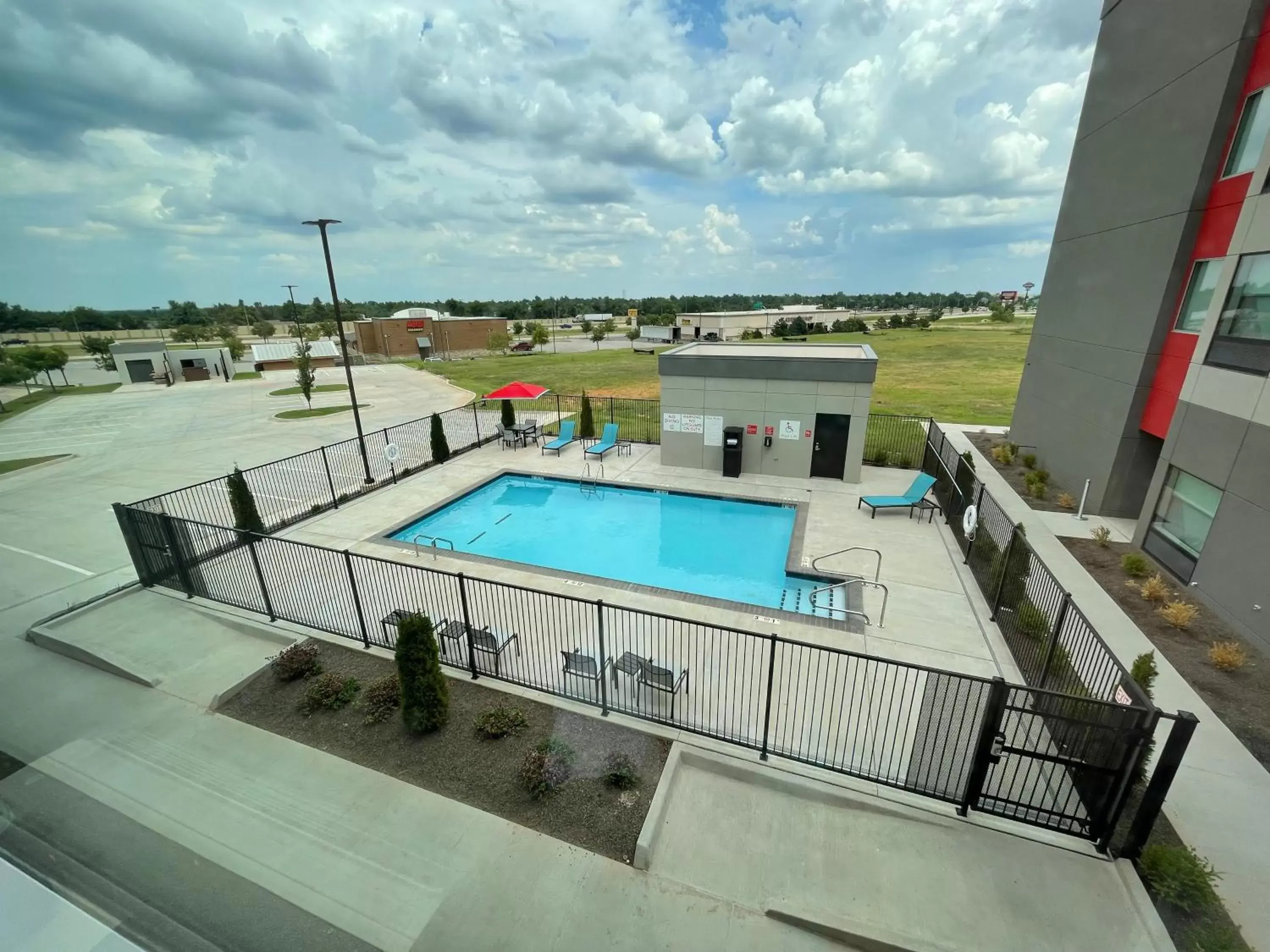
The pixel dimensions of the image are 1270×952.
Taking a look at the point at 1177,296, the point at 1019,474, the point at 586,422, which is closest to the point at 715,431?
the point at 586,422

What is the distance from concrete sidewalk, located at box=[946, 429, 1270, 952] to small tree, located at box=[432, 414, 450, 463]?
15930 millimetres

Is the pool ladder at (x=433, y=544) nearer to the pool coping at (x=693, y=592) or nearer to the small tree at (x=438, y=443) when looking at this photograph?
the pool coping at (x=693, y=592)

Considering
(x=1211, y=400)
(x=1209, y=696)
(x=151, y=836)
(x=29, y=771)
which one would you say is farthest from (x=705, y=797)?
(x=1211, y=400)

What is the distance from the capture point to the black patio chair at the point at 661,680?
5699 millimetres

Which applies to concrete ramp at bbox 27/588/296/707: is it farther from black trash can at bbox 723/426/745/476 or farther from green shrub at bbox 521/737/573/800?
black trash can at bbox 723/426/745/476

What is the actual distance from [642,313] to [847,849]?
396ft

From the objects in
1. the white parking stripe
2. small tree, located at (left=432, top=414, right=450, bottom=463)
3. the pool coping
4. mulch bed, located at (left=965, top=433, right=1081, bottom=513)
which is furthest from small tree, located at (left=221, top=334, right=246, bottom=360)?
mulch bed, located at (left=965, top=433, right=1081, bottom=513)

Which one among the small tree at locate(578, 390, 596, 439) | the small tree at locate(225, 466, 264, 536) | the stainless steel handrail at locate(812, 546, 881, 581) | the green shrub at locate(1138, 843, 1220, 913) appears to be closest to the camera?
the green shrub at locate(1138, 843, 1220, 913)

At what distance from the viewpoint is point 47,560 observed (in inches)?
387

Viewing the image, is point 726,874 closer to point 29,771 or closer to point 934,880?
point 934,880

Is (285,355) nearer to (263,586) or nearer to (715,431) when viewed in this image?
(715,431)

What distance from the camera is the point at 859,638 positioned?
23.9ft

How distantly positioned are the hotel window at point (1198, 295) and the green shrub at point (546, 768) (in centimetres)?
1261

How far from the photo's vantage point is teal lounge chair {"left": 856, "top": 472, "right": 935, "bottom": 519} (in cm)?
1148
